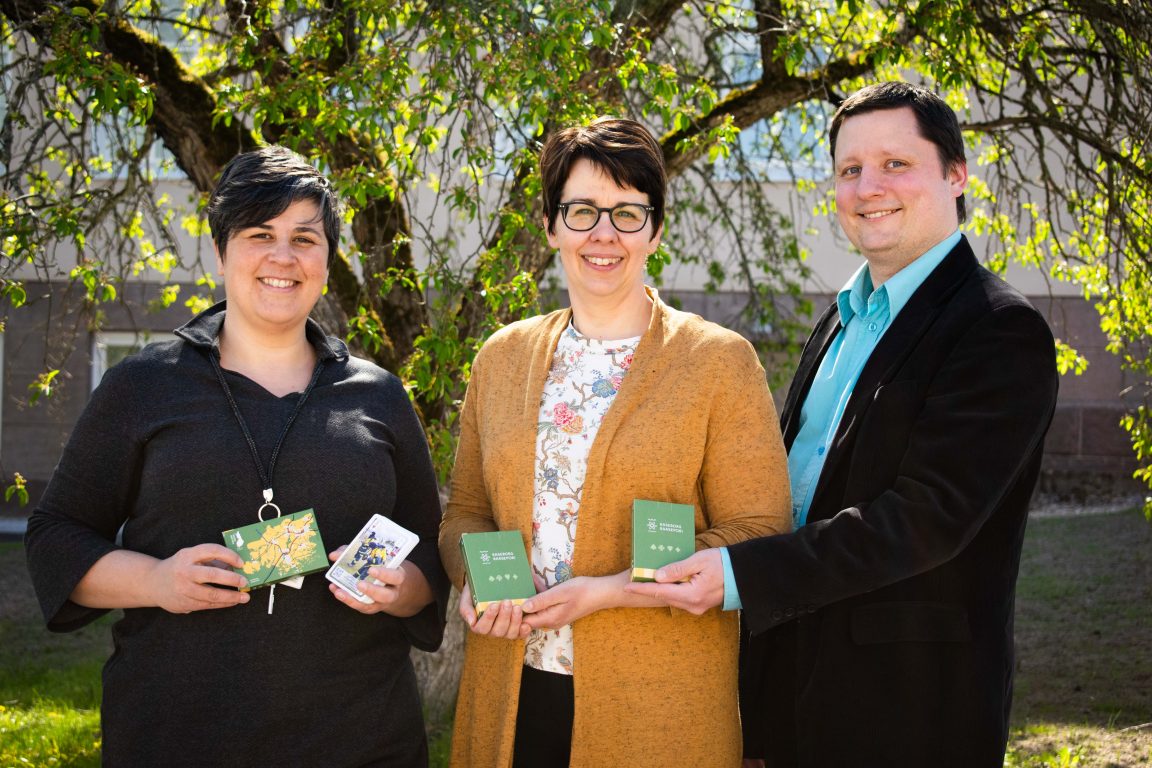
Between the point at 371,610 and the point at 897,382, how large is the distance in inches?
51.6

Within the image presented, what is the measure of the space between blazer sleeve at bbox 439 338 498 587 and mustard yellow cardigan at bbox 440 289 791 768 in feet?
0.82

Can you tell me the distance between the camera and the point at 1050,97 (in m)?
5.24

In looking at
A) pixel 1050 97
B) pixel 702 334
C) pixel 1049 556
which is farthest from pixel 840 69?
pixel 1049 556

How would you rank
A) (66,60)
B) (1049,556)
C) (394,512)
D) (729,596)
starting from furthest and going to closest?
1. (1049,556)
2. (66,60)
3. (394,512)
4. (729,596)

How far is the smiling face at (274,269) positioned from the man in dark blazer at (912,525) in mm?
1094

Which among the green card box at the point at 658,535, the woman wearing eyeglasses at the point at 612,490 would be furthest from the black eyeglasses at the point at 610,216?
the green card box at the point at 658,535

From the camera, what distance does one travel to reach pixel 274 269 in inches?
99.3

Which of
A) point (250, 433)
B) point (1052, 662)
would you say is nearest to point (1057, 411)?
point (1052, 662)

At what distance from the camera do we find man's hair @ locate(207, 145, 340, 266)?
252cm

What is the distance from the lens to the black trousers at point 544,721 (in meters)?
2.47

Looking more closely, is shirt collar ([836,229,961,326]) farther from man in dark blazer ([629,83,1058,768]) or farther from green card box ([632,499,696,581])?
green card box ([632,499,696,581])

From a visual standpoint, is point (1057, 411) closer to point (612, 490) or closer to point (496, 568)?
point (612, 490)

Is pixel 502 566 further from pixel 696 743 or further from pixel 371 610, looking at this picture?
pixel 696 743

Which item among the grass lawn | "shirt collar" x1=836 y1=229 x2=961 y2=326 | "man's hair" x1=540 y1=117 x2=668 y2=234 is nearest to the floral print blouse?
"man's hair" x1=540 y1=117 x2=668 y2=234
